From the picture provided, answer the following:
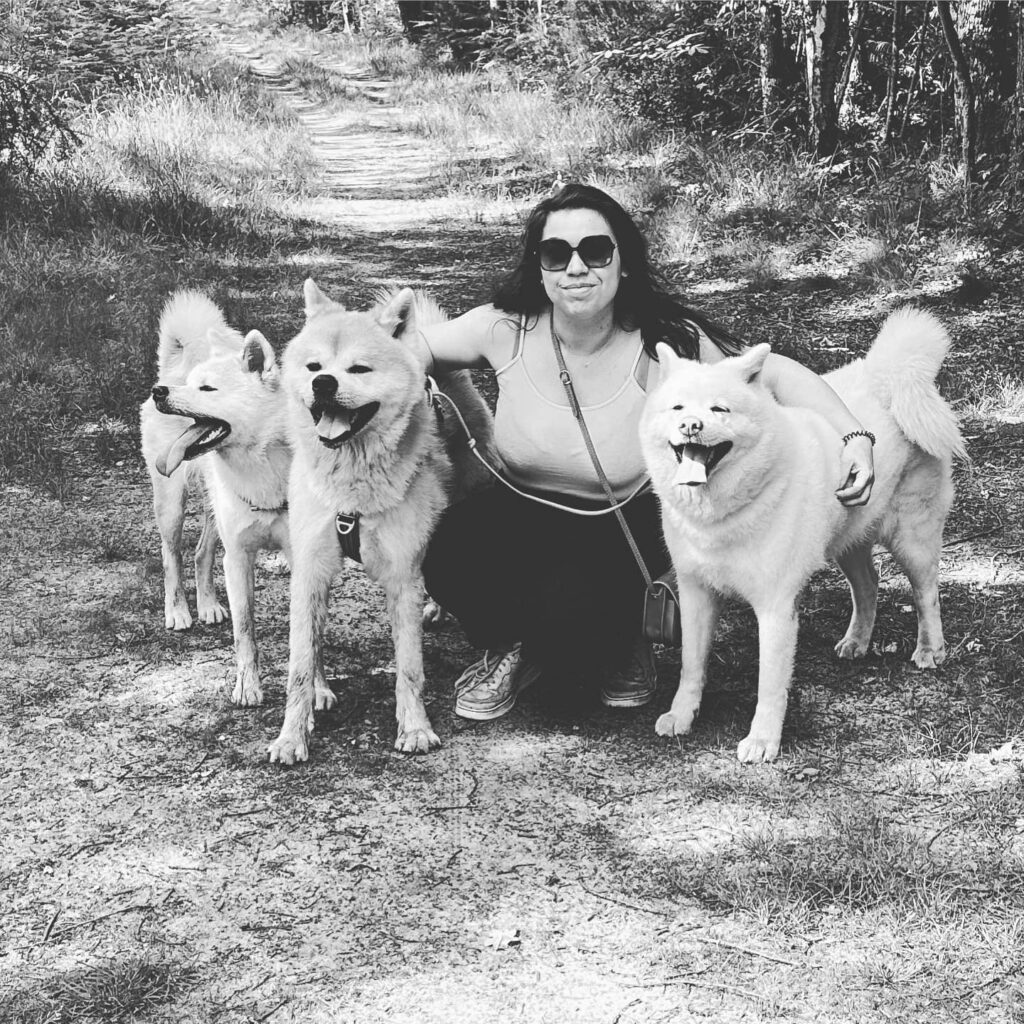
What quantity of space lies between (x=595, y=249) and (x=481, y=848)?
1.65m

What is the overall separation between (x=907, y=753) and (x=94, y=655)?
2.64m

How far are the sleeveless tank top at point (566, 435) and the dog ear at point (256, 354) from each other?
721mm

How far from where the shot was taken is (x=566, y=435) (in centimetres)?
325

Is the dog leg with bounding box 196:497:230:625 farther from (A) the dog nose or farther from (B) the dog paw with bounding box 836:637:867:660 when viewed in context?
(B) the dog paw with bounding box 836:637:867:660

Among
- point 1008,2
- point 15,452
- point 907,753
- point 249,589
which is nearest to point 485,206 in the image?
point 1008,2

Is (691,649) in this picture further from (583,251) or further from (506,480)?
(583,251)

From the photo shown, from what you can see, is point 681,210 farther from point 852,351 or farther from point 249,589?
point 249,589

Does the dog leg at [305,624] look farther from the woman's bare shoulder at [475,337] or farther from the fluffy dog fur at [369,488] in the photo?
the woman's bare shoulder at [475,337]

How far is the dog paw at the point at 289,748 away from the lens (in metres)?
3.09

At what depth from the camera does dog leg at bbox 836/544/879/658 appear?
11.8 feet

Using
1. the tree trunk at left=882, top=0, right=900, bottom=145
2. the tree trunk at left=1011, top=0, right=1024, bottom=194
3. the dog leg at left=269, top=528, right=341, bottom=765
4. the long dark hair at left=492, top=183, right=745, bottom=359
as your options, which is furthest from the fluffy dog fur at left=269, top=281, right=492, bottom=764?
the tree trunk at left=882, top=0, right=900, bottom=145

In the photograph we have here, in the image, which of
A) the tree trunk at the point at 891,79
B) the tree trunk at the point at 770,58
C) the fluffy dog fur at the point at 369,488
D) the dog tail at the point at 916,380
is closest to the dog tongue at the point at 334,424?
the fluffy dog fur at the point at 369,488

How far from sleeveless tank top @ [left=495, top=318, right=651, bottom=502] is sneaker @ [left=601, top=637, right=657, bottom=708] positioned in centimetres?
51

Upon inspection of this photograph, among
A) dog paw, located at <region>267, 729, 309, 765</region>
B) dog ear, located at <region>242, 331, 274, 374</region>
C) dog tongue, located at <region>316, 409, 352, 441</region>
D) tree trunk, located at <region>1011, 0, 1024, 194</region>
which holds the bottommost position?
dog paw, located at <region>267, 729, 309, 765</region>
